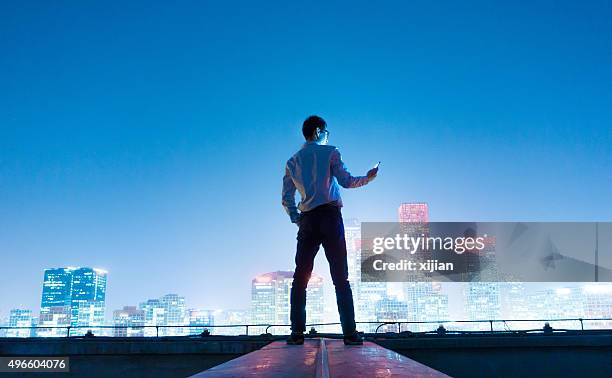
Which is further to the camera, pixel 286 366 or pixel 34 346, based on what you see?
pixel 34 346

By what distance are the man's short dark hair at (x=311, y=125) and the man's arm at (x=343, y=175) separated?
0.46 meters

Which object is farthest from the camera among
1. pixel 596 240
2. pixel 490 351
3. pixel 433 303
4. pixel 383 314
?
pixel 433 303

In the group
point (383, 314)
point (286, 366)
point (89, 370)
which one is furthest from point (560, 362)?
point (383, 314)

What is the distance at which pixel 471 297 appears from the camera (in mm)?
130750

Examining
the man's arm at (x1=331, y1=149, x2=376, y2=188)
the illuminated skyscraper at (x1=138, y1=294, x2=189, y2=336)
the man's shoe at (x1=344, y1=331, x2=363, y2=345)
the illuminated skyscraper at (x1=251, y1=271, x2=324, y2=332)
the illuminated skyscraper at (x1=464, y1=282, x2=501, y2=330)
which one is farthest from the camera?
the illuminated skyscraper at (x1=138, y1=294, x2=189, y2=336)

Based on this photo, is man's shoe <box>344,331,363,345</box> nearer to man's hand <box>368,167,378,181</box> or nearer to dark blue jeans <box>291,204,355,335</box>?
dark blue jeans <box>291,204,355,335</box>

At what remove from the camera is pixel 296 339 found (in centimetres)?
498

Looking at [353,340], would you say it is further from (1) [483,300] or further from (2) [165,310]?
(2) [165,310]

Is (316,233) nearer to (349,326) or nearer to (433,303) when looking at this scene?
(349,326)

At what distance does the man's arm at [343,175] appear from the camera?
5.34 metres

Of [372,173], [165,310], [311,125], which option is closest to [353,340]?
[372,173]

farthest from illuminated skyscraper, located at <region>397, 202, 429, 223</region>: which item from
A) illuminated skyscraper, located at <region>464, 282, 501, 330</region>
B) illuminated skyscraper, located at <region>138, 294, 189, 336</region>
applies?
illuminated skyscraper, located at <region>138, 294, 189, 336</region>

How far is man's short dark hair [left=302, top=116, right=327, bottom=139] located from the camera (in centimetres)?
573

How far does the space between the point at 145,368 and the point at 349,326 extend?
197 inches
